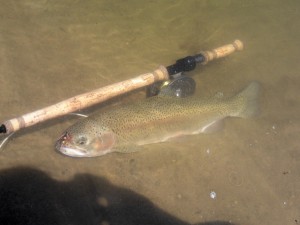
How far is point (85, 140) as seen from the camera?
3.91 meters

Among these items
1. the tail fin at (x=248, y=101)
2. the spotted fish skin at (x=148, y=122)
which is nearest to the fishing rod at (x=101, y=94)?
the spotted fish skin at (x=148, y=122)

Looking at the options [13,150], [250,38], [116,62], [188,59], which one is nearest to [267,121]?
[188,59]

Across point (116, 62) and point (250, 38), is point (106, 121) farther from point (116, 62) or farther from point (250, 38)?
point (250, 38)

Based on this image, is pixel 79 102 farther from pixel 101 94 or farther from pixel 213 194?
pixel 213 194

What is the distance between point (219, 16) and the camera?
759 cm

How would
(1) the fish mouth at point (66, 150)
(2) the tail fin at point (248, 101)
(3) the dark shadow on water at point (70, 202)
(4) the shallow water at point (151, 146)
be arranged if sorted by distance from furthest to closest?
(2) the tail fin at point (248, 101)
(4) the shallow water at point (151, 146)
(1) the fish mouth at point (66, 150)
(3) the dark shadow on water at point (70, 202)

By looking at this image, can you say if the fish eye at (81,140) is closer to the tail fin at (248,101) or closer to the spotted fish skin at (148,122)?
the spotted fish skin at (148,122)

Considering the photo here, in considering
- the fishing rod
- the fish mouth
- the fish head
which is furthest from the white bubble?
the fish mouth

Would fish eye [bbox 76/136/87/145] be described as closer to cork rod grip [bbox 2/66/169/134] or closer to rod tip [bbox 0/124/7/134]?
cork rod grip [bbox 2/66/169/134]

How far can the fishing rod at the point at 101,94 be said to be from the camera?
3492 mm

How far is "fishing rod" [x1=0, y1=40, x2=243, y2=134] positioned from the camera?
349 centimetres

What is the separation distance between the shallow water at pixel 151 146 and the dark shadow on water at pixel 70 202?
0.04ft

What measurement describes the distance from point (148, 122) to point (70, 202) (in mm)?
1558

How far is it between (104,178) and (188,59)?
2.28m
